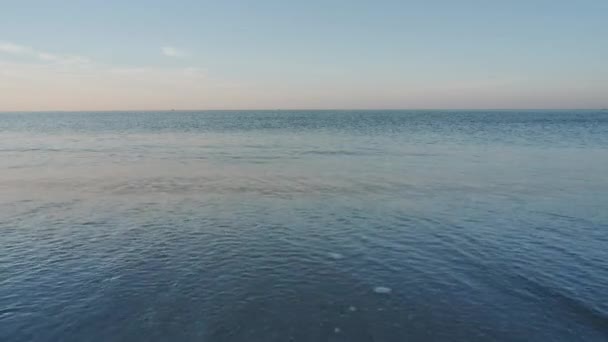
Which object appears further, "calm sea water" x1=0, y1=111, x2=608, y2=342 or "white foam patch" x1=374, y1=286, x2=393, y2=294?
"white foam patch" x1=374, y1=286, x2=393, y2=294

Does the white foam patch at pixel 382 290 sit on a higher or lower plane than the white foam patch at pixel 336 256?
lower

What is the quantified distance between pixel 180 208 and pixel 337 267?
14.5 meters

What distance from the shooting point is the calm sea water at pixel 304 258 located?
14359mm

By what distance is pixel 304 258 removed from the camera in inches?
782

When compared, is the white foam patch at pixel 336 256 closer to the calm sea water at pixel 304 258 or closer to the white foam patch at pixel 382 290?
the calm sea water at pixel 304 258

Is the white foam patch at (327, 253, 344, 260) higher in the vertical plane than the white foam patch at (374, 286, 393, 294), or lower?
higher

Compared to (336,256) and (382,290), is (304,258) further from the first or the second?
(382,290)

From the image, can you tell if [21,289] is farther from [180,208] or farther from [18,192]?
[18,192]

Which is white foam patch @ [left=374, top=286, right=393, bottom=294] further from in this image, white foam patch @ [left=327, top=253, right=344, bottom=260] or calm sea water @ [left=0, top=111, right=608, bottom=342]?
white foam patch @ [left=327, top=253, right=344, bottom=260]

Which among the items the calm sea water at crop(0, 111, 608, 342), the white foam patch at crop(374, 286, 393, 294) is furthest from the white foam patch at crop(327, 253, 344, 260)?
the white foam patch at crop(374, 286, 393, 294)

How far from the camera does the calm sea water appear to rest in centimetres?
1436

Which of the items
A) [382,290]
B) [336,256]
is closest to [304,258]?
[336,256]

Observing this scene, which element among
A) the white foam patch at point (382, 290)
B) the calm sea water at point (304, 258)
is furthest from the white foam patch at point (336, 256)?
the white foam patch at point (382, 290)

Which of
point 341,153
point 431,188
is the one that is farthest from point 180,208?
point 341,153
